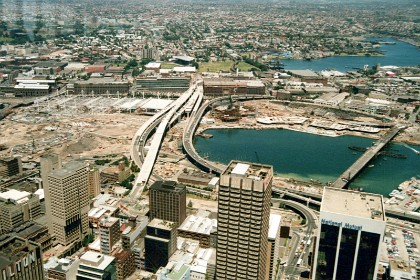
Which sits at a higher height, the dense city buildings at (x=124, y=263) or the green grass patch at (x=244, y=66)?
the green grass patch at (x=244, y=66)

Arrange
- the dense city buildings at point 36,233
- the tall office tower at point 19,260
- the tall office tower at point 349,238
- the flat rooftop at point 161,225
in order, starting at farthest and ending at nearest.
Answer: the flat rooftop at point 161,225, the dense city buildings at point 36,233, the tall office tower at point 349,238, the tall office tower at point 19,260

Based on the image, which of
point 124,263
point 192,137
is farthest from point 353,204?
point 192,137

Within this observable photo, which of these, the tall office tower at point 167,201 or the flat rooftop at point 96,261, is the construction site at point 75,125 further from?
the flat rooftop at point 96,261

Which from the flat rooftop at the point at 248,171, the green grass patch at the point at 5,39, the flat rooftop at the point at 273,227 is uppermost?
the green grass patch at the point at 5,39

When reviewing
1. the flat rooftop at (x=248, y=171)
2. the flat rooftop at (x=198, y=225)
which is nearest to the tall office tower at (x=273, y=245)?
the flat rooftop at (x=248, y=171)

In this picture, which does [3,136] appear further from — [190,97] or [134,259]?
[134,259]

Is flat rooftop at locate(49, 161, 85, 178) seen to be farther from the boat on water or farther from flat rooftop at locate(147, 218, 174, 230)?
the boat on water

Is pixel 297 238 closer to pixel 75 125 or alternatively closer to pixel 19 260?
pixel 19 260

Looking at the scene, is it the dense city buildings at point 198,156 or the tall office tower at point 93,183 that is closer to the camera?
the dense city buildings at point 198,156
